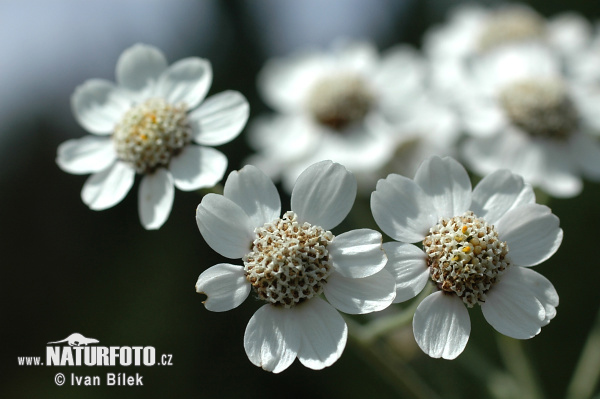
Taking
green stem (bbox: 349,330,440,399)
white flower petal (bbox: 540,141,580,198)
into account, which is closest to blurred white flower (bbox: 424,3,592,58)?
white flower petal (bbox: 540,141,580,198)

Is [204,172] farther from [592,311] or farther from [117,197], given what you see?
[592,311]

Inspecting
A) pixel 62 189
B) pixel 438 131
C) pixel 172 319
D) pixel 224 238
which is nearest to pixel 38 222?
pixel 62 189

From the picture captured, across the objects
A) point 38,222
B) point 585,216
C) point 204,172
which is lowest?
point 38,222

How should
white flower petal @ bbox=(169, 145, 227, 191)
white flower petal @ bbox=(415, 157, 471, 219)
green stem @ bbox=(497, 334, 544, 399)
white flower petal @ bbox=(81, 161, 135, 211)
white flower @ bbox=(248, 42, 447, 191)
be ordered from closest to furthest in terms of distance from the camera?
white flower petal @ bbox=(415, 157, 471, 219) → white flower petal @ bbox=(169, 145, 227, 191) → white flower petal @ bbox=(81, 161, 135, 211) → green stem @ bbox=(497, 334, 544, 399) → white flower @ bbox=(248, 42, 447, 191)

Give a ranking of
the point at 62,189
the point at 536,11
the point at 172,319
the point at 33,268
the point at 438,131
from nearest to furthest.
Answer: the point at 438,131
the point at 172,319
the point at 33,268
the point at 62,189
the point at 536,11

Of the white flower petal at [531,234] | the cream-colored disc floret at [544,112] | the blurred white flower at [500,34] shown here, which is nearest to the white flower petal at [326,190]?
the white flower petal at [531,234]

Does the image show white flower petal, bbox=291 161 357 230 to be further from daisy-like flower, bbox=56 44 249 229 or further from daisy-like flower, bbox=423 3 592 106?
daisy-like flower, bbox=423 3 592 106

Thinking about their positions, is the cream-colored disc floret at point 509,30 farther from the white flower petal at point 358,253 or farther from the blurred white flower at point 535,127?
the white flower petal at point 358,253
